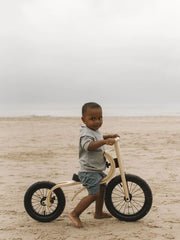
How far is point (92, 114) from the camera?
13.2ft

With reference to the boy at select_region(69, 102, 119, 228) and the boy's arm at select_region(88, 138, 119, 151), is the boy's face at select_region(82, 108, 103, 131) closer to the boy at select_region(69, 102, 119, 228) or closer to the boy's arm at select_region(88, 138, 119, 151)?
the boy at select_region(69, 102, 119, 228)

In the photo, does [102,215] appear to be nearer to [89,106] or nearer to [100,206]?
[100,206]

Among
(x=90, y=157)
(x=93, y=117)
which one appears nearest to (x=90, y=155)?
(x=90, y=157)

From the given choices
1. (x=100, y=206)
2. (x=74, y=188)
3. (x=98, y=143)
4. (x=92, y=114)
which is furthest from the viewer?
(x=74, y=188)

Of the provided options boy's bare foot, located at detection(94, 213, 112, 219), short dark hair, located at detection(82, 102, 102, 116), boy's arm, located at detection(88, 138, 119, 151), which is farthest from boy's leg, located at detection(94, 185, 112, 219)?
short dark hair, located at detection(82, 102, 102, 116)

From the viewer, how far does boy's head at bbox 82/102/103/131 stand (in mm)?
4012

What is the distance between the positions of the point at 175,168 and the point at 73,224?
3.96 m

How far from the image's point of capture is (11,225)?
414cm

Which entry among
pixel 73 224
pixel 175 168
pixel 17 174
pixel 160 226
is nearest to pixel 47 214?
pixel 73 224

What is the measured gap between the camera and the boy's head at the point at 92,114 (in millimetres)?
4012

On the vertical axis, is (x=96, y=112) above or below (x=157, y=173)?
above

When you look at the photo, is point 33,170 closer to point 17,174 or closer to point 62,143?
point 17,174

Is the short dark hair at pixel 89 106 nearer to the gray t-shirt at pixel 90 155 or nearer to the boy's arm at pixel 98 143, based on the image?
the gray t-shirt at pixel 90 155

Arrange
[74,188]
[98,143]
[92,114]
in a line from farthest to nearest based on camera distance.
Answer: [74,188] → [92,114] → [98,143]
